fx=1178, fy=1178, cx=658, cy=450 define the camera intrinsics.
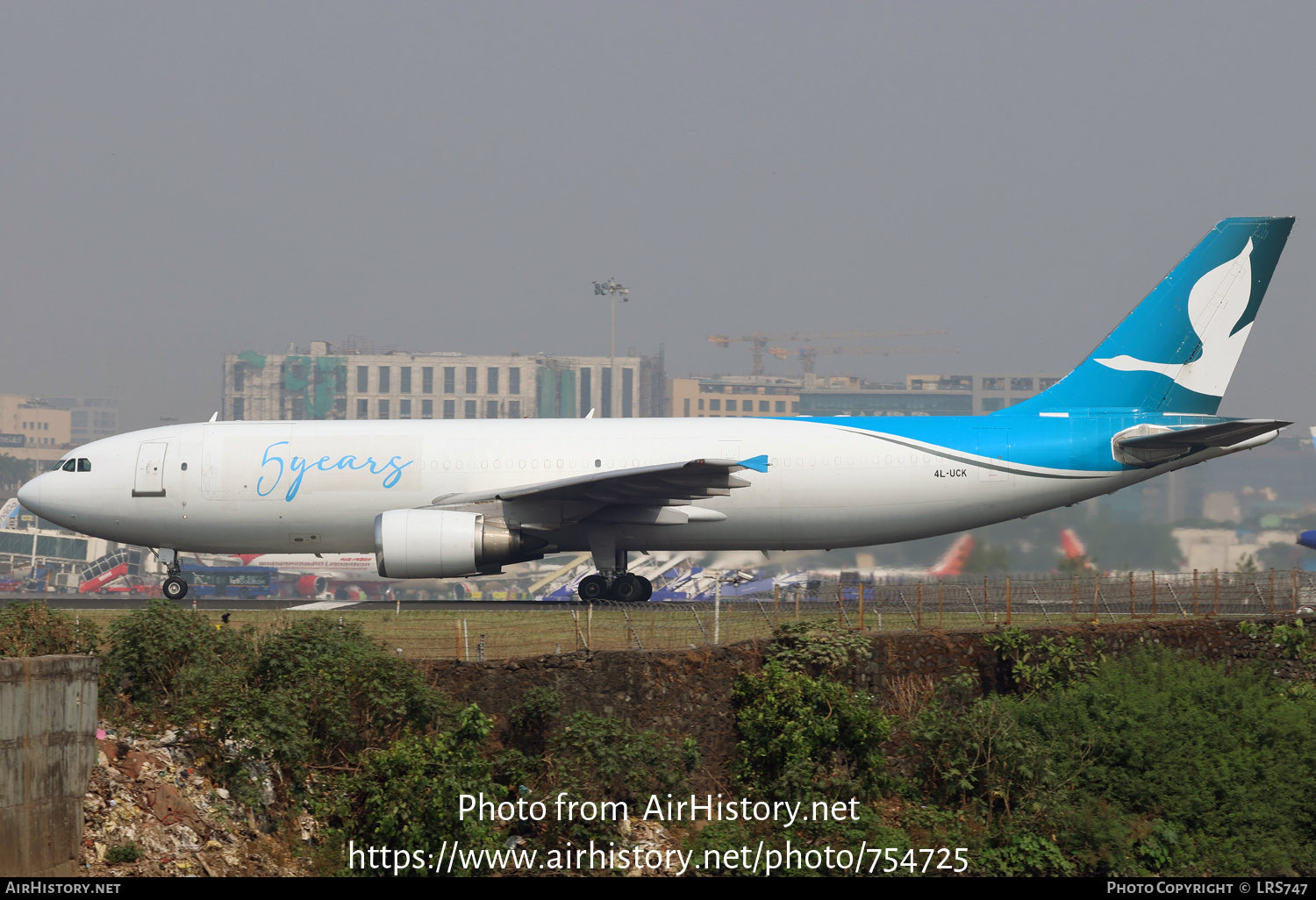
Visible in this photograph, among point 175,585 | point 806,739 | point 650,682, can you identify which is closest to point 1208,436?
point 806,739

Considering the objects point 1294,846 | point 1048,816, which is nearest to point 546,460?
point 1048,816

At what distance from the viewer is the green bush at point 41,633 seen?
1476 cm

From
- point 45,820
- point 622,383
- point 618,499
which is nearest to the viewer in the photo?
point 45,820

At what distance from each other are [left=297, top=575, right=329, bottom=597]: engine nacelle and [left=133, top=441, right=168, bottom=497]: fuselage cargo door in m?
51.8

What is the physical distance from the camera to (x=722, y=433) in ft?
81.8

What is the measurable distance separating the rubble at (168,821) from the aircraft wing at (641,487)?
9.43m

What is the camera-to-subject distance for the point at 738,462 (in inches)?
931

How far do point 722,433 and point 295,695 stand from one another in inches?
474

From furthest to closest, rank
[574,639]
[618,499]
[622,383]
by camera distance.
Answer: [622,383]
[618,499]
[574,639]

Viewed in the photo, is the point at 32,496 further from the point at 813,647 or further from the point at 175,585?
the point at 813,647

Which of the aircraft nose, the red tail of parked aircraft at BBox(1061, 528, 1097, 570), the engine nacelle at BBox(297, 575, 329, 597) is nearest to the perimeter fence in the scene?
the aircraft nose

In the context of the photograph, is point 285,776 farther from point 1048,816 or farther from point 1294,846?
point 1294,846

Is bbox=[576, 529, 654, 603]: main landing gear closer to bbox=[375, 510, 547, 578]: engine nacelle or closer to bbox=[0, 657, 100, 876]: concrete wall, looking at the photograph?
bbox=[375, 510, 547, 578]: engine nacelle

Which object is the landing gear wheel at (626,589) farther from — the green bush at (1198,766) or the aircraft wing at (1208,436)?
the aircraft wing at (1208,436)
